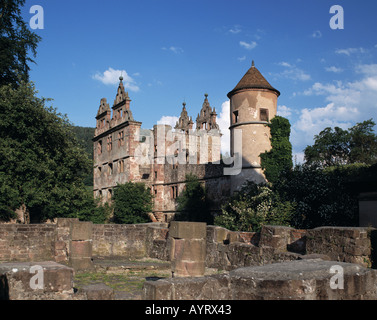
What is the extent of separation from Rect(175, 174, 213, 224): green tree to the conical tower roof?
8.73 meters

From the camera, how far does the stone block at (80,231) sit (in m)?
14.1

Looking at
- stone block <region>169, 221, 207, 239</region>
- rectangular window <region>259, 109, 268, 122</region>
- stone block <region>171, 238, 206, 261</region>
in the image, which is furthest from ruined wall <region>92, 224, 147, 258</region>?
rectangular window <region>259, 109, 268, 122</region>

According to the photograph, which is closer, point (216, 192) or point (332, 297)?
point (332, 297)

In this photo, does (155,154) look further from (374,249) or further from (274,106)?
(374,249)

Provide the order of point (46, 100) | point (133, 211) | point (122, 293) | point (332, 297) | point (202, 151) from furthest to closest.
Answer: point (202, 151) < point (133, 211) < point (46, 100) < point (122, 293) < point (332, 297)

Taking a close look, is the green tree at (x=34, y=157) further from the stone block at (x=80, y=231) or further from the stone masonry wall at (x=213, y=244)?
the stone block at (x=80, y=231)

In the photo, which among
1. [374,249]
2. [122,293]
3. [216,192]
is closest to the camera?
[374,249]

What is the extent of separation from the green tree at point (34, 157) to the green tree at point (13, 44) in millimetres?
2755

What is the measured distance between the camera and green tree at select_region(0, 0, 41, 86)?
23141mm

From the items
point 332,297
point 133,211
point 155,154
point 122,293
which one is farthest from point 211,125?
point 332,297

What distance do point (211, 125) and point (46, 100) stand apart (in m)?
26.0

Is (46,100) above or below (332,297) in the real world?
above

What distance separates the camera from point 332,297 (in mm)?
5258

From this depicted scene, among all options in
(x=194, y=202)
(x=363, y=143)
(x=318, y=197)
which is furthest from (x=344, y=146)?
(x=318, y=197)
